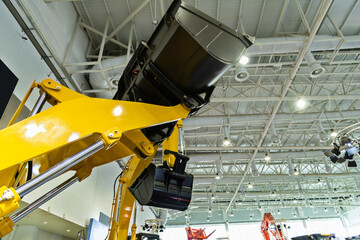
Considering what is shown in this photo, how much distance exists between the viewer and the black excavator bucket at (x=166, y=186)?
8.99 ft

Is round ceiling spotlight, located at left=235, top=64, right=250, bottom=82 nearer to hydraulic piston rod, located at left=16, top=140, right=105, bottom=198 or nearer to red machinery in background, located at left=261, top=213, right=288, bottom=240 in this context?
hydraulic piston rod, located at left=16, top=140, right=105, bottom=198

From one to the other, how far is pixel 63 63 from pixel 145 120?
7.29m

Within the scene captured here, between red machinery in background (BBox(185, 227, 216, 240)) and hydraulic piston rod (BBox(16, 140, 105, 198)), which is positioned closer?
hydraulic piston rod (BBox(16, 140, 105, 198))

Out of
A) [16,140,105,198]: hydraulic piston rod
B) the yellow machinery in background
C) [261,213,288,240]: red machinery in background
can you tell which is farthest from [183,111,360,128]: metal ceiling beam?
[16,140,105,198]: hydraulic piston rod

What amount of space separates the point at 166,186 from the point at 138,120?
3.46 ft

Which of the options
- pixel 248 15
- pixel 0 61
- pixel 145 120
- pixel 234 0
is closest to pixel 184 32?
pixel 145 120

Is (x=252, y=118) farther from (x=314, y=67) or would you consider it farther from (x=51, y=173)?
(x=51, y=173)

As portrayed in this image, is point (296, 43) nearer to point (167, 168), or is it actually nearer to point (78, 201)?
point (167, 168)

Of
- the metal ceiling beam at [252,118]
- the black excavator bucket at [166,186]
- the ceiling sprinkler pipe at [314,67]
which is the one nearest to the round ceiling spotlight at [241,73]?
the ceiling sprinkler pipe at [314,67]

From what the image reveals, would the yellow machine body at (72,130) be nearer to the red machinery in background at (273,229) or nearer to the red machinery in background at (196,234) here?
the red machinery in background at (273,229)

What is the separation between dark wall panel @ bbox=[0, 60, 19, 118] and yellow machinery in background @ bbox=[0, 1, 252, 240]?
11.6ft

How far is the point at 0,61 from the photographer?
16.6 feet

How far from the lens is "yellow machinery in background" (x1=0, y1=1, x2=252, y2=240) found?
1.65 metres

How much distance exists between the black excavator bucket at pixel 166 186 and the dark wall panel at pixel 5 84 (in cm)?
423
